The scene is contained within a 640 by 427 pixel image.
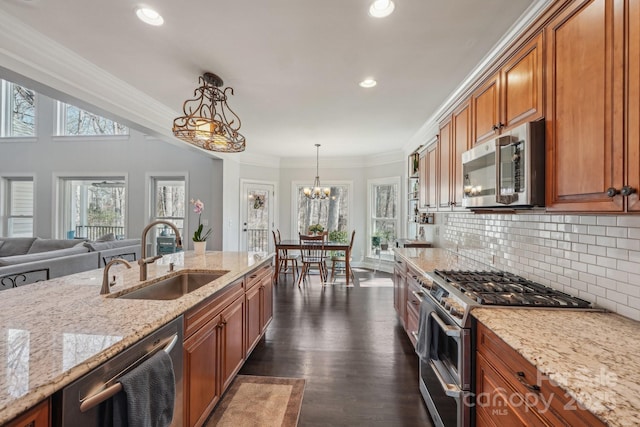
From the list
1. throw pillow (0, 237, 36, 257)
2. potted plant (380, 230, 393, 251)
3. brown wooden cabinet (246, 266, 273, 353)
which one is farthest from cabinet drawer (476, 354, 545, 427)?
throw pillow (0, 237, 36, 257)

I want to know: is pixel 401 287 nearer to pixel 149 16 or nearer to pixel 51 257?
pixel 149 16

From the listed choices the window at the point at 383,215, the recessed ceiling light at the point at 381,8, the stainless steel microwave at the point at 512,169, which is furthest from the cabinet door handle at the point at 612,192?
the window at the point at 383,215

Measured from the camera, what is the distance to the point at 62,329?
107cm

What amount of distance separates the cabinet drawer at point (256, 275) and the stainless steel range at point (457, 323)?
1.39 m

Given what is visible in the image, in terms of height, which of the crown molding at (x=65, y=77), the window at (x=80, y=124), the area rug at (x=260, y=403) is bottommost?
the area rug at (x=260, y=403)

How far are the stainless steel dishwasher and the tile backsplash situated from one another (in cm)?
206

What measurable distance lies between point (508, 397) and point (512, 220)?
1.37 metres

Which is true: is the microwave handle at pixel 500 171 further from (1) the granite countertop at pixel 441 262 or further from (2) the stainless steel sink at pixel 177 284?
(2) the stainless steel sink at pixel 177 284

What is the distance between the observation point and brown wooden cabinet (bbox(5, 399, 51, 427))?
690 millimetres

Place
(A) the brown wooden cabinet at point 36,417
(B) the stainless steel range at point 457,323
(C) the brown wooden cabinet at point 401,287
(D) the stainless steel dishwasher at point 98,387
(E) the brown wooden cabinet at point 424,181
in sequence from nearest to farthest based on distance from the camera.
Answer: (A) the brown wooden cabinet at point 36,417 < (D) the stainless steel dishwasher at point 98,387 < (B) the stainless steel range at point 457,323 < (C) the brown wooden cabinet at point 401,287 < (E) the brown wooden cabinet at point 424,181

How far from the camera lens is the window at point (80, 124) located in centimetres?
613

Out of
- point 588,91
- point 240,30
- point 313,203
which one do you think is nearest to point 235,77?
point 240,30

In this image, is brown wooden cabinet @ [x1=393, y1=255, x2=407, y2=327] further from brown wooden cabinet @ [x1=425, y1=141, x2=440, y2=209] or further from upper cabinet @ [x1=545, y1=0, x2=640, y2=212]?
upper cabinet @ [x1=545, y1=0, x2=640, y2=212]

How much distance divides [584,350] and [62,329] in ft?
6.29
